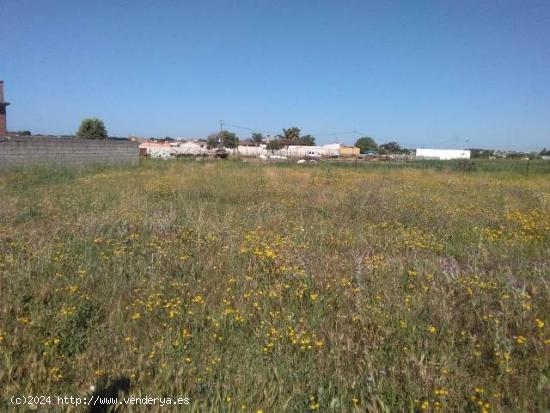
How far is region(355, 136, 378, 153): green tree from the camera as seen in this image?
103 m

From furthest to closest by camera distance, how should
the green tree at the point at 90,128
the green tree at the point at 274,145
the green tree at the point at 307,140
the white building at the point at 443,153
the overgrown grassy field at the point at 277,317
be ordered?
the green tree at the point at 307,140
the green tree at the point at 274,145
the white building at the point at 443,153
the green tree at the point at 90,128
the overgrown grassy field at the point at 277,317

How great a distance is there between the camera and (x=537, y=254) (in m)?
4.64

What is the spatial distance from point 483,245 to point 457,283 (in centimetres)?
197

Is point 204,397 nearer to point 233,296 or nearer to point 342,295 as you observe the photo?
point 233,296

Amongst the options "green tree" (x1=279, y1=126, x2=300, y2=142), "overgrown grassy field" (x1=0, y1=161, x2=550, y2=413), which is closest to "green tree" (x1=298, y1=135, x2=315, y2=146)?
"green tree" (x1=279, y1=126, x2=300, y2=142)

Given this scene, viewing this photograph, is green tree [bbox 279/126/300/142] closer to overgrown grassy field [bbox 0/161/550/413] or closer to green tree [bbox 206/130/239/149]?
green tree [bbox 206/130/239/149]

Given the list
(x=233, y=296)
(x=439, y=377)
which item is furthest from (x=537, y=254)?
(x=233, y=296)

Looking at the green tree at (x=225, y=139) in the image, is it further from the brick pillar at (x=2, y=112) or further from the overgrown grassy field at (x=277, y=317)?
the overgrown grassy field at (x=277, y=317)

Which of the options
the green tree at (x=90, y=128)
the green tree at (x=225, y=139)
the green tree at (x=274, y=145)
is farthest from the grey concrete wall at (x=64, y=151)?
the green tree at (x=274, y=145)

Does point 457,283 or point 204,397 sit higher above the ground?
point 457,283

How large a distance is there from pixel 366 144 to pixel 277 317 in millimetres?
111325

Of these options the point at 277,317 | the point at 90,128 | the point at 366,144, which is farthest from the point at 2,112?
the point at 366,144

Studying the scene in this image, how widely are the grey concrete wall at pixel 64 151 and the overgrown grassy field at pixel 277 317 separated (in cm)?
1197

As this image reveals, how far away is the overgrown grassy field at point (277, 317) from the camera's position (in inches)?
83.3
